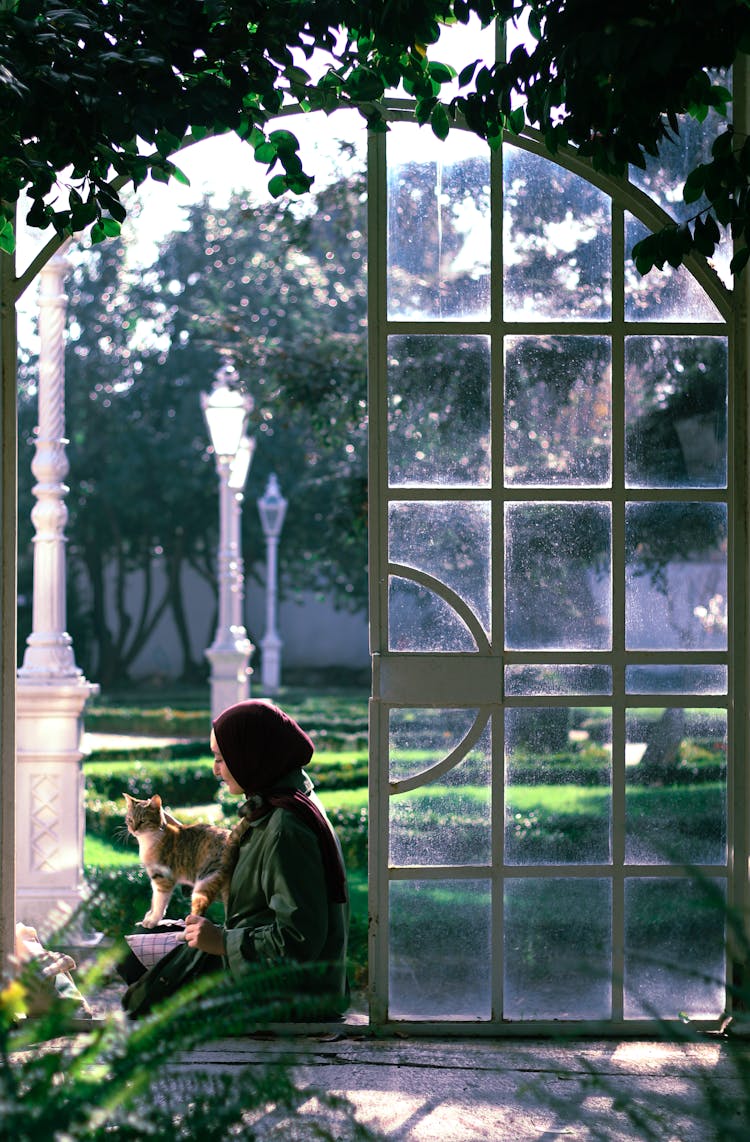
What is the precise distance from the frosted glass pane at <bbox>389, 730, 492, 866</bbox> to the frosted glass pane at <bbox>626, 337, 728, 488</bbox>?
1.08 meters

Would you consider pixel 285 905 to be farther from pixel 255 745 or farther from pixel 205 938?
pixel 255 745

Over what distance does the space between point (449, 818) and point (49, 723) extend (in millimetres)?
3362

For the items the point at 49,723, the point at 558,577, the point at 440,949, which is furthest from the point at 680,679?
the point at 49,723

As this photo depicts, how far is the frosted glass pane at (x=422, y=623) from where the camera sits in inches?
182

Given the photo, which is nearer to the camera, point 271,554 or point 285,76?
point 285,76

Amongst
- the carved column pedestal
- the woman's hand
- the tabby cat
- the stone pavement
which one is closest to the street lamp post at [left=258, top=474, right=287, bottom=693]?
the carved column pedestal

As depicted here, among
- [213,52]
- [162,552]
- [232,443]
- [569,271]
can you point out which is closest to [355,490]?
[232,443]

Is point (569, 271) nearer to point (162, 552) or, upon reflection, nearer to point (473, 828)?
point (473, 828)

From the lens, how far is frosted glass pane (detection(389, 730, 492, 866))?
4578 mm

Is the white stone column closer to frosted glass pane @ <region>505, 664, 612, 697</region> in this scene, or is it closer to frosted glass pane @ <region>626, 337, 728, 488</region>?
frosted glass pane @ <region>505, 664, 612, 697</region>

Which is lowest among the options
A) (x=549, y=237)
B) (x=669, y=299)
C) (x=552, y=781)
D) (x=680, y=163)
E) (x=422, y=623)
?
(x=552, y=781)

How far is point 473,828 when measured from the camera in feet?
15.0

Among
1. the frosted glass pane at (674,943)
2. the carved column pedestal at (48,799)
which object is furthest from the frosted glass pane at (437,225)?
the carved column pedestal at (48,799)

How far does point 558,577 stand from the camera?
466cm
